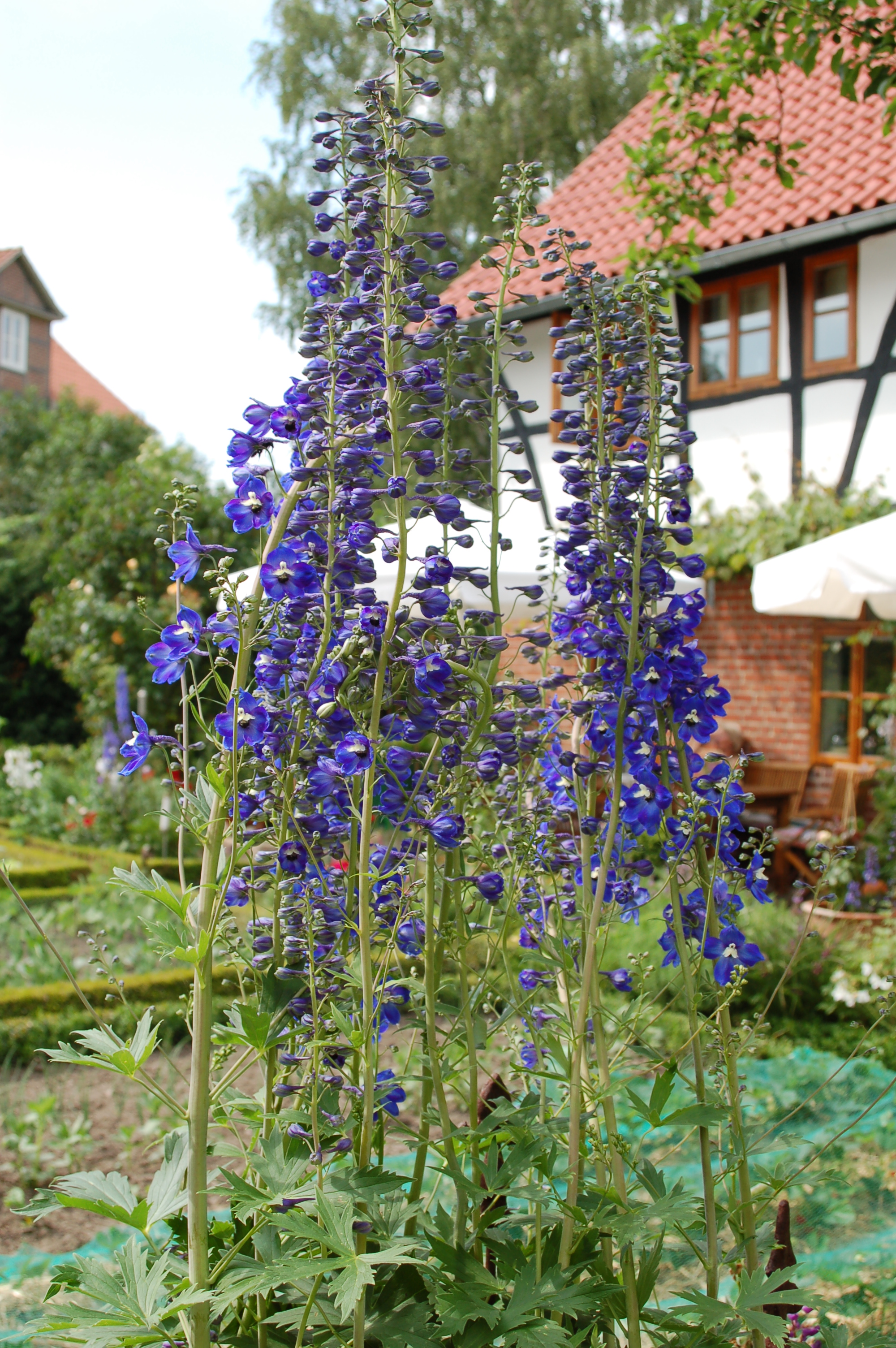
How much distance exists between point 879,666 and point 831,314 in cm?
285

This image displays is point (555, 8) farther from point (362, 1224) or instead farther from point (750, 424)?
point (362, 1224)

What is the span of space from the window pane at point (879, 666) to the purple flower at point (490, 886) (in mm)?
7560

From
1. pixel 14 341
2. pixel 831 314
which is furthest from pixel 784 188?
pixel 14 341

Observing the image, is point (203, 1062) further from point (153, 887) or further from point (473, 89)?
point (473, 89)

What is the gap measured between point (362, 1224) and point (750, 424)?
8663 mm

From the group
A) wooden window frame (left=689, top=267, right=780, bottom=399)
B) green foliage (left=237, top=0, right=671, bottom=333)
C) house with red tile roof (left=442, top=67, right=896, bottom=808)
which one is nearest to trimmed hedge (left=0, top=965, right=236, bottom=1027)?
house with red tile roof (left=442, top=67, right=896, bottom=808)

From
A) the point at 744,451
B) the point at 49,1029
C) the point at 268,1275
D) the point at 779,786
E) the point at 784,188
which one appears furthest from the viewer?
the point at 744,451

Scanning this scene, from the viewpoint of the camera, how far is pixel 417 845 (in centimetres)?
167

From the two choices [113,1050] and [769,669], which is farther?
[769,669]

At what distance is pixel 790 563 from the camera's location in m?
5.71

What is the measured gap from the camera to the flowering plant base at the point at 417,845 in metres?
1.44

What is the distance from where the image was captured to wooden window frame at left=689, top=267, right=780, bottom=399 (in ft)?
29.4

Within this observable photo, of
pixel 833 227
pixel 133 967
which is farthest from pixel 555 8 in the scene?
pixel 133 967

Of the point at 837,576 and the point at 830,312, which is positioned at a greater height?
the point at 830,312
